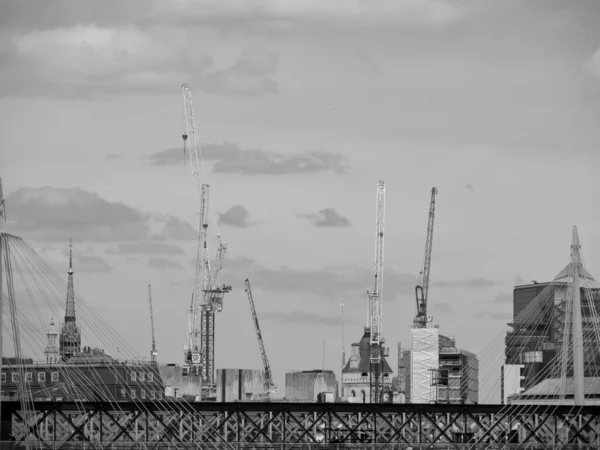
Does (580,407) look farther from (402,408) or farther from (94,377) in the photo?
(94,377)

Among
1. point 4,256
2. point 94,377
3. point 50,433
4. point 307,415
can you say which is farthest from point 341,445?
point 94,377

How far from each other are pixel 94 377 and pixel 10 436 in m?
69.5

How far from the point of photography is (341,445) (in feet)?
326

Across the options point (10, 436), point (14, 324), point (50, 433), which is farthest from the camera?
point (50, 433)

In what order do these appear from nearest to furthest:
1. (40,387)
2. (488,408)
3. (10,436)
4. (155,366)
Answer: (10,436), (488,408), (40,387), (155,366)

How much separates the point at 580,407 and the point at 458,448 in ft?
30.1

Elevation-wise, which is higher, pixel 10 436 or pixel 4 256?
pixel 4 256

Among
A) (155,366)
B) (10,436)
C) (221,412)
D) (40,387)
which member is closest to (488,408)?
(221,412)

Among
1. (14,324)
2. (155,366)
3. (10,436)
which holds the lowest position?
(10,436)

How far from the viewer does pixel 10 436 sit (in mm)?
90812

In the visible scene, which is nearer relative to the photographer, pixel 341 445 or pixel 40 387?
pixel 341 445

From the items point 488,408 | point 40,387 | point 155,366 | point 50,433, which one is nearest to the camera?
point 488,408

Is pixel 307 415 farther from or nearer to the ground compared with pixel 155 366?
nearer to the ground

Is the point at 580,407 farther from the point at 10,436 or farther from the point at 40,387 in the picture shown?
the point at 40,387
